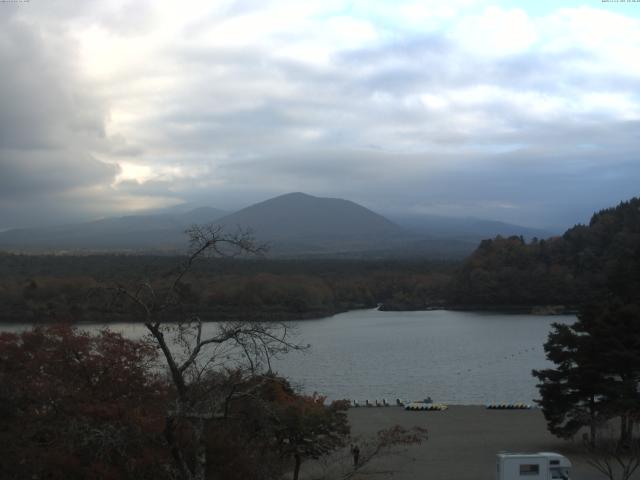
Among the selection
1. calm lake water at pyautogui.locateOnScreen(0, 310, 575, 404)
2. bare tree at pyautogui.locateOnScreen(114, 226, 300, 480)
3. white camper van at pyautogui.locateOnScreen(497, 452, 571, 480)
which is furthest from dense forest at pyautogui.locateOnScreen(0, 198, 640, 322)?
bare tree at pyautogui.locateOnScreen(114, 226, 300, 480)

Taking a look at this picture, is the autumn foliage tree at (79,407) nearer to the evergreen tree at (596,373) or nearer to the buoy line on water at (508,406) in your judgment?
the evergreen tree at (596,373)

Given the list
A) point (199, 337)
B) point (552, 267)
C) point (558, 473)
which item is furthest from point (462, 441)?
point (552, 267)

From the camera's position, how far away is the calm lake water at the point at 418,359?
21.7 metres

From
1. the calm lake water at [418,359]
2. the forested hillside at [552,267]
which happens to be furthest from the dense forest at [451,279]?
the calm lake water at [418,359]

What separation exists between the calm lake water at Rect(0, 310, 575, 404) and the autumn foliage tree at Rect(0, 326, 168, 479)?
853cm

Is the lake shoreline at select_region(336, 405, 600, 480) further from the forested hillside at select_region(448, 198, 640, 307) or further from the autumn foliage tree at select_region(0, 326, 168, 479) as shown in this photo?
the forested hillside at select_region(448, 198, 640, 307)

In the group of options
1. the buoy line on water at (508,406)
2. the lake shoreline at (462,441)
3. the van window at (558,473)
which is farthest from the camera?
the buoy line on water at (508,406)

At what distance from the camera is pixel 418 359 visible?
28656 millimetres

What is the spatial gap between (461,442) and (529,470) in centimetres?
524

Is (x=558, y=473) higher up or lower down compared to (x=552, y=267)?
lower down

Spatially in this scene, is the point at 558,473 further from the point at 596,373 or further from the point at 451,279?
the point at 451,279

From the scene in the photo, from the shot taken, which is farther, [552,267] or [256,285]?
[552,267]

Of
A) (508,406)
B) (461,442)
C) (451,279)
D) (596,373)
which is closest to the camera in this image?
(596,373)

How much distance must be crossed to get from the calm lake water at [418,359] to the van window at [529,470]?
28.6 ft
